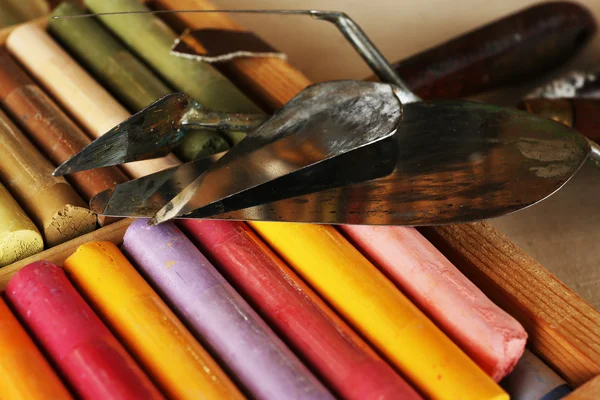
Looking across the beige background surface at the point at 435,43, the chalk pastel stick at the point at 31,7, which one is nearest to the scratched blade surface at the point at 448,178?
the beige background surface at the point at 435,43

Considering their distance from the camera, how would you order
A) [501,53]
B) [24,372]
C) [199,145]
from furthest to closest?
1. [501,53]
2. [199,145]
3. [24,372]

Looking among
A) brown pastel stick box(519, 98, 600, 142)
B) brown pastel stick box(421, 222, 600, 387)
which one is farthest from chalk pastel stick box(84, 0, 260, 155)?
brown pastel stick box(519, 98, 600, 142)

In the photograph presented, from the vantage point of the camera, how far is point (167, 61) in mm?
849

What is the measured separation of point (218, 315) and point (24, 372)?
0.44 feet

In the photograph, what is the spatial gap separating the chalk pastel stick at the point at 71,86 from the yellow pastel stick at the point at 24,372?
0.21 metres

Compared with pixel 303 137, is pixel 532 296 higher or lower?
lower

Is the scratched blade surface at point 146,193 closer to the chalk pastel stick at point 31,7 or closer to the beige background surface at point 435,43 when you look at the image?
the beige background surface at point 435,43

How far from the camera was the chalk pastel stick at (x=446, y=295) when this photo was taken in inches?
21.6

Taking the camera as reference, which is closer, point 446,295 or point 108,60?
point 446,295

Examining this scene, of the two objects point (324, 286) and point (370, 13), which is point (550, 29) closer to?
point (370, 13)

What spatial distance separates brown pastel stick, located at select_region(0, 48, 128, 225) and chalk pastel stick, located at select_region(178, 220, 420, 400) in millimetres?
104

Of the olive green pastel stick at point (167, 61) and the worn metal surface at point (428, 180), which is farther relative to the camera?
the olive green pastel stick at point (167, 61)

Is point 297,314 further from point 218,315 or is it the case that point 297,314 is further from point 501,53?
point 501,53

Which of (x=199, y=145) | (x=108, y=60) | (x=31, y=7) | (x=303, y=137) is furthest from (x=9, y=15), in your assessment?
(x=303, y=137)
